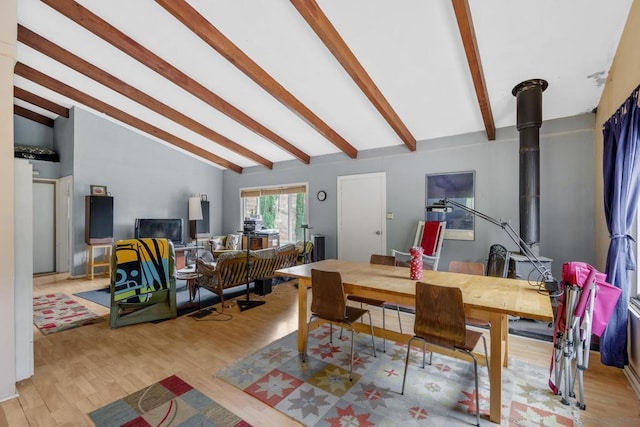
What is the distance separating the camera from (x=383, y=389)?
6.67 ft

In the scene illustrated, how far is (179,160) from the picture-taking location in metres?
6.99

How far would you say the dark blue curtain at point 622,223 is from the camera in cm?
215

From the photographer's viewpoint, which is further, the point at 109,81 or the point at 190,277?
the point at 109,81

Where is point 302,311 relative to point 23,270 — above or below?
below

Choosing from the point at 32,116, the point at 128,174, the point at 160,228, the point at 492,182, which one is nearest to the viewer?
the point at 492,182

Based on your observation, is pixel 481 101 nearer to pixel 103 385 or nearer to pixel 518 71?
pixel 518 71

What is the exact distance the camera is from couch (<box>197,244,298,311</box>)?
3.71 metres

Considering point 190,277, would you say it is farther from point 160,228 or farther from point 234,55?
point 160,228

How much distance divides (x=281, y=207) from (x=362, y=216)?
2.32 m

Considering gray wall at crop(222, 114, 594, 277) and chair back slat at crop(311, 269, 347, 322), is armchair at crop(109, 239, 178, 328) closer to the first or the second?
chair back slat at crop(311, 269, 347, 322)

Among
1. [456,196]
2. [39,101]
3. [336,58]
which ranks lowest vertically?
[456,196]

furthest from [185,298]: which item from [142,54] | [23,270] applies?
[142,54]

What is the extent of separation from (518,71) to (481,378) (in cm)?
298

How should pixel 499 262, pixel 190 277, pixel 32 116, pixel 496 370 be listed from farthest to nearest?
pixel 32 116 < pixel 190 277 < pixel 499 262 < pixel 496 370
